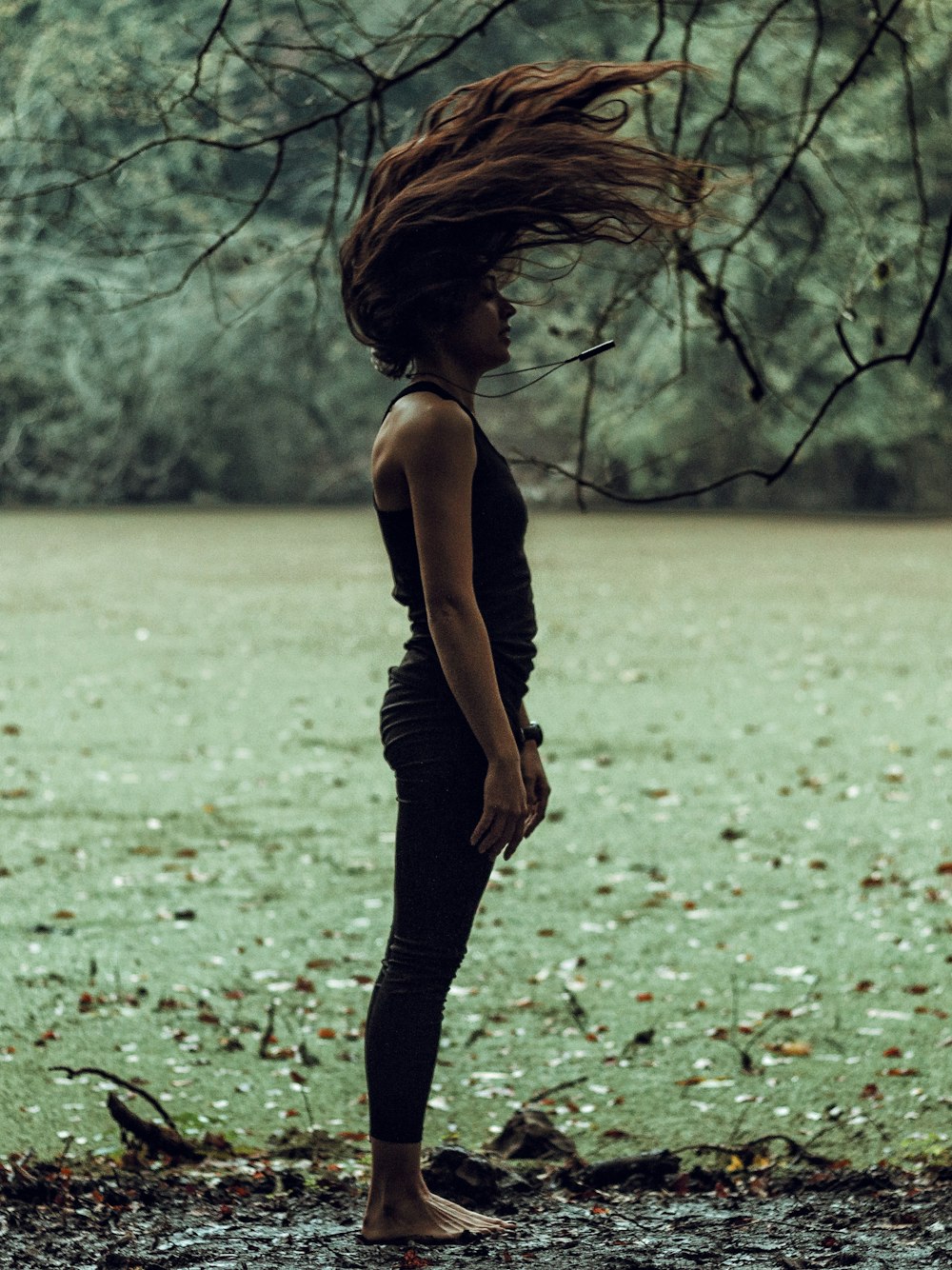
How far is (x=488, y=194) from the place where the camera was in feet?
10.3

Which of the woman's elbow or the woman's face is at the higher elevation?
the woman's face

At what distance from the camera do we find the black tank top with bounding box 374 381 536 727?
324 centimetres

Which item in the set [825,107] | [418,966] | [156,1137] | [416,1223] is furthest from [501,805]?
[825,107]

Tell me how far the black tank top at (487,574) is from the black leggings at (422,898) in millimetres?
83

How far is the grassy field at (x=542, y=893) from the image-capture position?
201 inches

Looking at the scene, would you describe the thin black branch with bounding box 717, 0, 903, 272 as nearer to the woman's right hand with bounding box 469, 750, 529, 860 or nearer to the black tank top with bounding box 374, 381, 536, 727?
the black tank top with bounding box 374, 381, 536, 727

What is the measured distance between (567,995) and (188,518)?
32.2 meters

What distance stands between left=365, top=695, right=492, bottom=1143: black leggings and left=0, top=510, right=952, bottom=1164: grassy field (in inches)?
54.7

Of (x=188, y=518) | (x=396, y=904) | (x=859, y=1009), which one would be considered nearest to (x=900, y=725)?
(x=859, y=1009)

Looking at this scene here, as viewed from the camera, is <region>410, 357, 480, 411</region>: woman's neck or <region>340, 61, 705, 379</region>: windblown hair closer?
<region>340, 61, 705, 379</region>: windblown hair

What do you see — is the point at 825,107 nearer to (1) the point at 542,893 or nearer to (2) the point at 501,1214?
(2) the point at 501,1214

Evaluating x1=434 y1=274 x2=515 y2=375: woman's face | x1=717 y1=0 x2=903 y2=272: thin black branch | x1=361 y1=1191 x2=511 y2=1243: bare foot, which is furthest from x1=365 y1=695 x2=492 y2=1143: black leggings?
x1=717 y1=0 x2=903 y2=272: thin black branch

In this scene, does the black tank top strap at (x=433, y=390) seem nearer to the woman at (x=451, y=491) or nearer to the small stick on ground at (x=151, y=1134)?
the woman at (x=451, y=491)

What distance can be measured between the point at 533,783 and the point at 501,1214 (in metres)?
0.91
